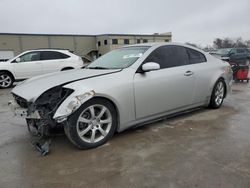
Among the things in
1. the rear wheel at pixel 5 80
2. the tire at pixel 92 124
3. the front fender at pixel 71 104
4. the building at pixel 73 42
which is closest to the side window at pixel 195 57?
the tire at pixel 92 124

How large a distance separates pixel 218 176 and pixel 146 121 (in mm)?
1521

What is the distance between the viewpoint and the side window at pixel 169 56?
391cm

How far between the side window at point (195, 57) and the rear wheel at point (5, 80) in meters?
8.06

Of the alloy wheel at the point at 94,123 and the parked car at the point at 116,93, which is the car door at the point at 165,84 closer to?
the parked car at the point at 116,93

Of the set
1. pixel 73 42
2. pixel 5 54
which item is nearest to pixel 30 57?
pixel 5 54

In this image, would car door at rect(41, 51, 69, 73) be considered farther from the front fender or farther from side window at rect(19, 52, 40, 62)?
the front fender

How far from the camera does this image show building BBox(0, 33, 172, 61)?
36188 millimetres

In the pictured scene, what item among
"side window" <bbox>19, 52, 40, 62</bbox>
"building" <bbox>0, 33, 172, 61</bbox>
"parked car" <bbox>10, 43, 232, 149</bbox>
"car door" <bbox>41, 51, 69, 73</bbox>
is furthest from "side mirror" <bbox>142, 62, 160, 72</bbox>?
"building" <bbox>0, 33, 172, 61</bbox>

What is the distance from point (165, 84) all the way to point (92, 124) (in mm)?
1402

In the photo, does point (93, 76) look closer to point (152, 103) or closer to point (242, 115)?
point (152, 103)

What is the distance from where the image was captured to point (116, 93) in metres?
3.26

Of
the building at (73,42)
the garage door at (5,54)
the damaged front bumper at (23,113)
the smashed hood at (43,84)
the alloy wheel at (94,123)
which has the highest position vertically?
the building at (73,42)

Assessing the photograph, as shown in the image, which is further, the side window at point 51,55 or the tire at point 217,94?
the side window at point 51,55

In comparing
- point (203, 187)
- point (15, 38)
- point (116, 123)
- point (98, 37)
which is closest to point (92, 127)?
point (116, 123)
